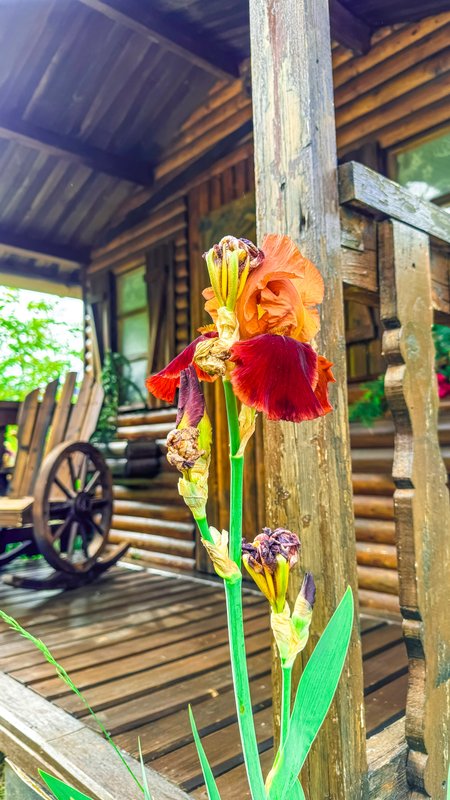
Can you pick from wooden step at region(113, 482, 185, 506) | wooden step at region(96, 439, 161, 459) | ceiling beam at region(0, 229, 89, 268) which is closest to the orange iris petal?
wooden step at region(113, 482, 185, 506)

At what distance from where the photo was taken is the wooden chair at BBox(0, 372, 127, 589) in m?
3.11

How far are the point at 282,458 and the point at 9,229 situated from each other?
445 centimetres

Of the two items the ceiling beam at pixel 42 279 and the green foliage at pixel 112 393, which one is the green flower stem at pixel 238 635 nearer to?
the green foliage at pixel 112 393

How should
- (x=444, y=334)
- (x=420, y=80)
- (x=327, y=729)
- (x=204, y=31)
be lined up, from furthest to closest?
(x=204, y=31) < (x=420, y=80) < (x=444, y=334) < (x=327, y=729)

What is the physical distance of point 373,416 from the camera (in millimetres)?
2838

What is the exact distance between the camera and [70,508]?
3.41 metres

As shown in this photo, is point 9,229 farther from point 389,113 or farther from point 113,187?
point 389,113

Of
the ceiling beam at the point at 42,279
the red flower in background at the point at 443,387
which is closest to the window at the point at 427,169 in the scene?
the red flower in background at the point at 443,387

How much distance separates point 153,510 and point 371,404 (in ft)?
7.26

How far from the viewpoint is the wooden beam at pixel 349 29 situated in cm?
268

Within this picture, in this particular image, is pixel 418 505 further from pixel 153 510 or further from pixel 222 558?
pixel 153 510

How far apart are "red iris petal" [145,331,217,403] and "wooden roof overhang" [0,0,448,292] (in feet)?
8.77

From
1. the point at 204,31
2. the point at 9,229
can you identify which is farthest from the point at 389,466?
the point at 9,229

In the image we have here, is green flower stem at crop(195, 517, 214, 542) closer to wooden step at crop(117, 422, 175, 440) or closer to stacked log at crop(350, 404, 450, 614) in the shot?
stacked log at crop(350, 404, 450, 614)
